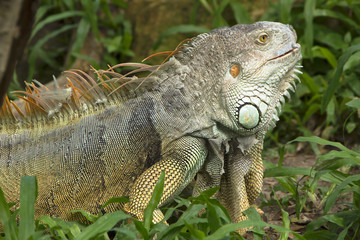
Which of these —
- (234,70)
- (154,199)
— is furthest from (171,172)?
(234,70)

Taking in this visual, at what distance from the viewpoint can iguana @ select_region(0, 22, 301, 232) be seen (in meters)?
3.76

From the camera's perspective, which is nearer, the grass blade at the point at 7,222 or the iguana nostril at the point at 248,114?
the grass blade at the point at 7,222

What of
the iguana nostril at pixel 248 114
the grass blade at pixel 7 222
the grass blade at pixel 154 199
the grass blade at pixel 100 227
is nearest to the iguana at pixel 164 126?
the iguana nostril at pixel 248 114

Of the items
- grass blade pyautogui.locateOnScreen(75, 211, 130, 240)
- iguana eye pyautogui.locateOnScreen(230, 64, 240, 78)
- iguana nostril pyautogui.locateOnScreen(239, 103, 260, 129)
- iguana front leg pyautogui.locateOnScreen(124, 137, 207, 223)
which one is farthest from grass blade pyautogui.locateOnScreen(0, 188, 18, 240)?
iguana eye pyautogui.locateOnScreen(230, 64, 240, 78)

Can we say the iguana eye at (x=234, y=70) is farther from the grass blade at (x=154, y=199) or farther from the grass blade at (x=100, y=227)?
the grass blade at (x=100, y=227)

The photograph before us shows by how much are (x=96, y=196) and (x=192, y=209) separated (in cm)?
86

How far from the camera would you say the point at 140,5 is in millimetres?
8695

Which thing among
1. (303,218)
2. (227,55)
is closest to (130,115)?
(227,55)

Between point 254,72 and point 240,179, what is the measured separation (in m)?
0.86

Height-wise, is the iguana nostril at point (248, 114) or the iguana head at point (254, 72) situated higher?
the iguana head at point (254, 72)

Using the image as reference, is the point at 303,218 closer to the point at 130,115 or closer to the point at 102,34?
the point at 130,115

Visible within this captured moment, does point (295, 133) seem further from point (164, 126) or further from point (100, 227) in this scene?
point (100, 227)

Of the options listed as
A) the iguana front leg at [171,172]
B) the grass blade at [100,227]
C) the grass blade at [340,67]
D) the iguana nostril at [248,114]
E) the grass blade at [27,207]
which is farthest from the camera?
the grass blade at [340,67]

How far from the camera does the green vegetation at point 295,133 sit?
10.9 ft
